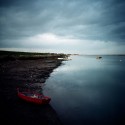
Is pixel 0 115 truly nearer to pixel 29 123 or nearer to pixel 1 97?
pixel 29 123

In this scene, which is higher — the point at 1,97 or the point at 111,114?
the point at 1,97

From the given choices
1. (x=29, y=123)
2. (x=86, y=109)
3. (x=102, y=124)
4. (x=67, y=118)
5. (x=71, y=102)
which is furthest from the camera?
(x=71, y=102)

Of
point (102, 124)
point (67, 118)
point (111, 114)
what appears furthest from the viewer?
point (111, 114)

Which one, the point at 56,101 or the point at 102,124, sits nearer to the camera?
the point at 102,124

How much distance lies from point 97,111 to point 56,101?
16.9 ft

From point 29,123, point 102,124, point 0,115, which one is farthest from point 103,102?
point 0,115

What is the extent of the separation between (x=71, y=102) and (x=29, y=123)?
23.4ft

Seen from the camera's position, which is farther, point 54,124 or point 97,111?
point 97,111

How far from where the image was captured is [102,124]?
11500mm

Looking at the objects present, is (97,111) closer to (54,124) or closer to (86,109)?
(86,109)

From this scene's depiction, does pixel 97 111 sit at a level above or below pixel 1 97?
below

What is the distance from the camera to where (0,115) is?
37.9 ft

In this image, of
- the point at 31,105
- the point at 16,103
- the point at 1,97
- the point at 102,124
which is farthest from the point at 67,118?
the point at 1,97

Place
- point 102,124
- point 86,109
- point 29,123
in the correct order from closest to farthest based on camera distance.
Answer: point 29,123
point 102,124
point 86,109
